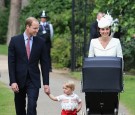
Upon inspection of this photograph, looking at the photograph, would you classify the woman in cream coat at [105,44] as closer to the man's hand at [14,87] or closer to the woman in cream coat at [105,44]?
the woman in cream coat at [105,44]

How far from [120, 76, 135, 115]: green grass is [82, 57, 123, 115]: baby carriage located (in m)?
2.47

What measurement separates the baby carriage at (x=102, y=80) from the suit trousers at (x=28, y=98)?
744mm

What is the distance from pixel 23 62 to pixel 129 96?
527cm

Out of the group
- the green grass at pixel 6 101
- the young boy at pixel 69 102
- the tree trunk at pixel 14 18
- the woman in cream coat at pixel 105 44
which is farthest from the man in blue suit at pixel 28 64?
the tree trunk at pixel 14 18

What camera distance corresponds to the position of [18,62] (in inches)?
396

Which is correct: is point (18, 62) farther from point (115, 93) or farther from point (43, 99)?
point (43, 99)

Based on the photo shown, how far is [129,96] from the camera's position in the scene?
14.8 m

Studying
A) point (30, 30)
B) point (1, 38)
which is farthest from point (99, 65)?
point (1, 38)

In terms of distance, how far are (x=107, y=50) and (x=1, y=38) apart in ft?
95.5

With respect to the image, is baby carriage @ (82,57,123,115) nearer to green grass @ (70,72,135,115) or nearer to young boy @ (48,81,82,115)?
young boy @ (48,81,82,115)

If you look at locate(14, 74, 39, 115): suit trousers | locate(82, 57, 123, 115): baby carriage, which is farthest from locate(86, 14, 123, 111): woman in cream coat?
locate(14, 74, 39, 115): suit trousers

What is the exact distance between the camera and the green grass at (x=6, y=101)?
41.5 feet

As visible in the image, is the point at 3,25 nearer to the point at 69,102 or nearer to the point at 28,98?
the point at 69,102

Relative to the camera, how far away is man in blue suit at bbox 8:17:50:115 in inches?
392
